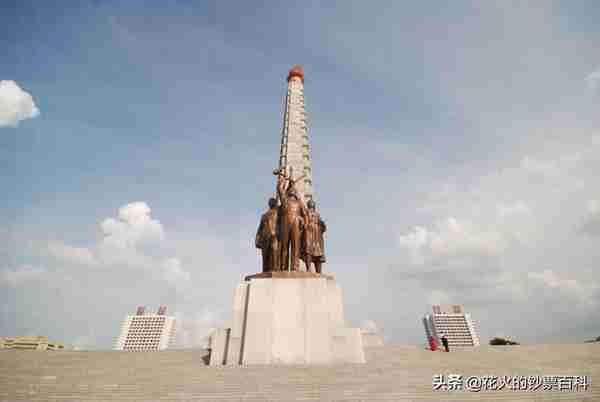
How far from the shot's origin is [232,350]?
8.07 meters

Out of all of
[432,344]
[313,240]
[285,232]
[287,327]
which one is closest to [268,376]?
[287,327]

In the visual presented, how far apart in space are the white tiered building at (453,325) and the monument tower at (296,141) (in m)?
92.4

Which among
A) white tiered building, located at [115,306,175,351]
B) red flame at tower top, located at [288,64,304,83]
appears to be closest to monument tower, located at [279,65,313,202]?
red flame at tower top, located at [288,64,304,83]

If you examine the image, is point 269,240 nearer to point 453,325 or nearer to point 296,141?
point 296,141

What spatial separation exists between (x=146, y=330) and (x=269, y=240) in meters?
107

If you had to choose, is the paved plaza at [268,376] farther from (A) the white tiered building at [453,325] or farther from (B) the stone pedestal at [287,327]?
(A) the white tiered building at [453,325]

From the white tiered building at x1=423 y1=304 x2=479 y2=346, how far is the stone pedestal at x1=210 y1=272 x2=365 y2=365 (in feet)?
327

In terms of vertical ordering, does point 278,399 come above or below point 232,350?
below

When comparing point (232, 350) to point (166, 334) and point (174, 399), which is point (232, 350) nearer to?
point (174, 399)

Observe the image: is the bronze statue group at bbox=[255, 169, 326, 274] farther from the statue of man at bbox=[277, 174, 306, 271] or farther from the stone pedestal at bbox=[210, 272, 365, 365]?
the stone pedestal at bbox=[210, 272, 365, 365]

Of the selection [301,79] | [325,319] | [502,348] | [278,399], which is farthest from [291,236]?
[301,79]

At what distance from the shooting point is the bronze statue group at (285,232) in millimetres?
9734

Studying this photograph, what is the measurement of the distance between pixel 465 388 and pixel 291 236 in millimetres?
5823

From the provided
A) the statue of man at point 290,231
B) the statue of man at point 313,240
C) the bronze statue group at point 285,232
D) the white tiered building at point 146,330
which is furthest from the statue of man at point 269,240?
the white tiered building at point 146,330
